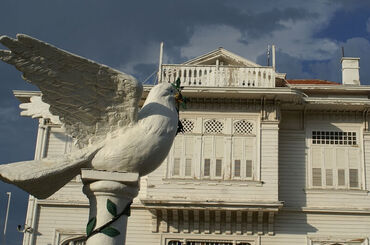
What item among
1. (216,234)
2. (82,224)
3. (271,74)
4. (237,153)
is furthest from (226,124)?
(82,224)

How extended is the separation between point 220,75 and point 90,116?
13.7 metres

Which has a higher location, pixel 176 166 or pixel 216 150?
pixel 216 150

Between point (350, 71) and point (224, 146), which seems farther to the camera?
point (350, 71)

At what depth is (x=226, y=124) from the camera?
21.0 meters

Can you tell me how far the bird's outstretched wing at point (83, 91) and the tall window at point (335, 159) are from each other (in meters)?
14.3

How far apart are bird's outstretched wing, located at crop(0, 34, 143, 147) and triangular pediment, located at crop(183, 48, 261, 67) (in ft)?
46.1

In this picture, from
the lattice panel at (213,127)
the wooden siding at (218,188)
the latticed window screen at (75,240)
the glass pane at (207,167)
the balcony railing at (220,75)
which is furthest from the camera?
the balcony railing at (220,75)

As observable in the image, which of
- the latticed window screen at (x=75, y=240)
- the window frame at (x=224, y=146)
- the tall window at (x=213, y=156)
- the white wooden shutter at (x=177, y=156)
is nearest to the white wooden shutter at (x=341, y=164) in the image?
the window frame at (x=224, y=146)

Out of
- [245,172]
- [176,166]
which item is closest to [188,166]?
[176,166]

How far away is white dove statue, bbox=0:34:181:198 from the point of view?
738 cm

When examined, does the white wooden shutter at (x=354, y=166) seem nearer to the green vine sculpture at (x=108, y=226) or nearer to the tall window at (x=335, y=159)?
the tall window at (x=335, y=159)

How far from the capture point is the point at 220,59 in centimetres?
2222

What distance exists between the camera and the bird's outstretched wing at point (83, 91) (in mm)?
7551

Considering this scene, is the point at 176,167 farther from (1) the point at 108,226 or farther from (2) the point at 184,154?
(1) the point at 108,226
